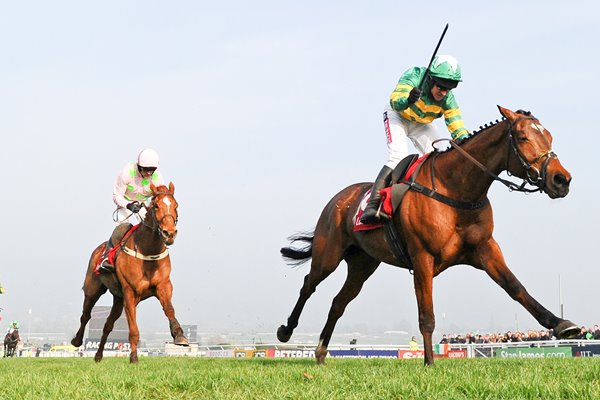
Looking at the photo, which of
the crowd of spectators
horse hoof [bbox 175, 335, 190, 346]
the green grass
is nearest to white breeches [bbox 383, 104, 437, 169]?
the green grass

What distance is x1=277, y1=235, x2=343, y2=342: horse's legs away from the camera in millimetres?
9430

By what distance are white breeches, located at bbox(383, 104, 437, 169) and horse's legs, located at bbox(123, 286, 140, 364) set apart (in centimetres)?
479

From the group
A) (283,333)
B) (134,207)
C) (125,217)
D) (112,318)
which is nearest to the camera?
(283,333)

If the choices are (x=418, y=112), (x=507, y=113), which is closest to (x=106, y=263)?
(x=418, y=112)

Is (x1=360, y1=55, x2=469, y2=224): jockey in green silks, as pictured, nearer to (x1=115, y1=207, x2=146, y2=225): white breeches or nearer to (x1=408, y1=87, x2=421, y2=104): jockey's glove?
(x1=408, y1=87, x2=421, y2=104): jockey's glove

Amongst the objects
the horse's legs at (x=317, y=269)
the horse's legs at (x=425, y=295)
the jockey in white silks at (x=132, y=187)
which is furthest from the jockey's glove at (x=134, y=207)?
the horse's legs at (x=425, y=295)

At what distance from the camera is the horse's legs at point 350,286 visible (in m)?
9.58

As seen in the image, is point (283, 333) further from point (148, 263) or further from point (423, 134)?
point (423, 134)

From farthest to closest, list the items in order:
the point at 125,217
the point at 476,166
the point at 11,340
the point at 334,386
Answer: the point at 11,340 < the point at 125,217 < the point at 476,166 < the point at 334,386

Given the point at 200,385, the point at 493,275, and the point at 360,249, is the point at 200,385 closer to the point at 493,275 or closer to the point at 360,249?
the point at 493,275

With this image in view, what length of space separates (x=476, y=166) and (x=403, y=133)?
1619 millimetres

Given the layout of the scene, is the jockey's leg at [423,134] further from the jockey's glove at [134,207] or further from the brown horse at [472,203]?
the jockey's glove at [134,207]

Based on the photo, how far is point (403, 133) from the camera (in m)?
9.03

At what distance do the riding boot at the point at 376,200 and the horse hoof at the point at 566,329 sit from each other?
7.91 ft
